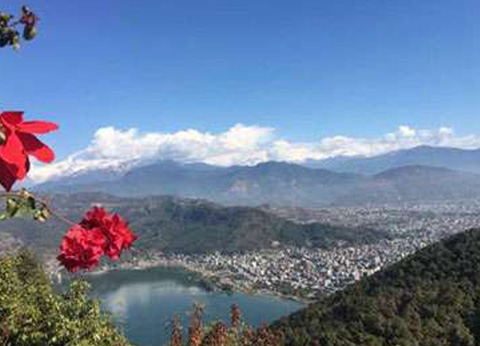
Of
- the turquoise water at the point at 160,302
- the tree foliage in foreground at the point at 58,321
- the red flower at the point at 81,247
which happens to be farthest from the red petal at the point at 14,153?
the turquoise water at the point at 160,302

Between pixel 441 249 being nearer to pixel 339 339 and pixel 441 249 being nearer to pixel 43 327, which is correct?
pixel 339 339

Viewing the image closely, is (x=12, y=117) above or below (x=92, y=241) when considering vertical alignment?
above

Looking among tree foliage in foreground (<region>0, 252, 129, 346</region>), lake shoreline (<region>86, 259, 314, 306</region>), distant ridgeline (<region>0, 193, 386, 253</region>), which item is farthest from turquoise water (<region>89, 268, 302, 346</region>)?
tree foliage in foreground (<region>0, 252, 129, 346</region>)

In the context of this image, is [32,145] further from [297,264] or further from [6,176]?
[297,264]

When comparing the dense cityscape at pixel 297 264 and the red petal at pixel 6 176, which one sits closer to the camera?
the red petal at pixel 6 176

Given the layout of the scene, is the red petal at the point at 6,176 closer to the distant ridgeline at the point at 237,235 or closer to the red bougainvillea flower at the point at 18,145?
the red bougainvillea flower at the point at 18,145

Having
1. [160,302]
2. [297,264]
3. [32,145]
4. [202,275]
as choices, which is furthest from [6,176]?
[297,264]

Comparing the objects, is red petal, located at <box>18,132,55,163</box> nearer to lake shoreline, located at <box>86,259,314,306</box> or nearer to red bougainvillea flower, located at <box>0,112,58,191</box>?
red bougainvillea flower, located at <box>0,112,58,191</box>
